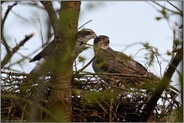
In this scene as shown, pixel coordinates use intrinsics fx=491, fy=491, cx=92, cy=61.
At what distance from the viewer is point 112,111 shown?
17.2 feet

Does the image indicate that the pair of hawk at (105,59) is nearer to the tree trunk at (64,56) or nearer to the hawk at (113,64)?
the hawk at (113,64)

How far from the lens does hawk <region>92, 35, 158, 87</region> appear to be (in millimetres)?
4106

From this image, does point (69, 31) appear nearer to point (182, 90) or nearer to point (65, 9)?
point (65, 9)

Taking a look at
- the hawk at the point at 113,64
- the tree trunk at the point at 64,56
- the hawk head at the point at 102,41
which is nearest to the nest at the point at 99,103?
the hawk at the point at 113,64

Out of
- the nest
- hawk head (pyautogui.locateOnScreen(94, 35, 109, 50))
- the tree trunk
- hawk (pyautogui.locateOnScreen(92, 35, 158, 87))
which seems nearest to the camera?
the tree trunk

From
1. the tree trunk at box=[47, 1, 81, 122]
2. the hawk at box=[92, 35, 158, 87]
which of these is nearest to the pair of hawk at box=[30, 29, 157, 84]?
the hawk at box=[92, 35, 158, 87]

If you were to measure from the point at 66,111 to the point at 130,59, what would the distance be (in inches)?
46.8

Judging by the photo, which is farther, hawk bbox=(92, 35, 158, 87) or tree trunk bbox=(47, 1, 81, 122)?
hawk bbox=(92, 35, 158, 87)

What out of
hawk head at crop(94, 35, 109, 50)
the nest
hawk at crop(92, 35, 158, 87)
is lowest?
the nest

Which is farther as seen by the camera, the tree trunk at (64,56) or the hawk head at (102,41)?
the hawk head at (102,41)

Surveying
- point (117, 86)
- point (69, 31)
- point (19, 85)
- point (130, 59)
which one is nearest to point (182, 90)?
point (130, 59)

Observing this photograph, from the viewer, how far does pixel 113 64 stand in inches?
252

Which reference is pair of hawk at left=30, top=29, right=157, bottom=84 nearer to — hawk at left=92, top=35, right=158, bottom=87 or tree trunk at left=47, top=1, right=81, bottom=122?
hawk at left=92, top=35, right=158, bottom=87

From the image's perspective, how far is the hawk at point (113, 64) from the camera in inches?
162
